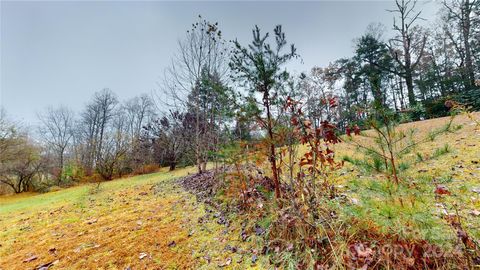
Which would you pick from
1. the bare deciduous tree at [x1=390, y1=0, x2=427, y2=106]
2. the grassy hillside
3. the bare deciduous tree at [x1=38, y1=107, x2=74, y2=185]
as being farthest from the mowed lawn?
the bare deciduous tree at [x1=38, y1=107, x2=74, y2=185]

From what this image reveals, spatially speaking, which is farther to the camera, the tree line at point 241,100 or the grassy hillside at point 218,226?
the tree line at point 241,100

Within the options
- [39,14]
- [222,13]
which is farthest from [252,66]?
[39,14]

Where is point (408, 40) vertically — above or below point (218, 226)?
above

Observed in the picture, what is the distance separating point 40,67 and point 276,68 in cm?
1621

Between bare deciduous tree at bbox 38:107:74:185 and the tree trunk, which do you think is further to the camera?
bare deciduous tree at bbox 38:107:74:185

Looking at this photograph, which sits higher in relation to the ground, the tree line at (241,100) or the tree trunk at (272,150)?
the tree line at (241,100)

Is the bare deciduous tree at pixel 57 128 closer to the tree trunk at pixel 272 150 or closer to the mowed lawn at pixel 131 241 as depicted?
the mowed lawn at pixel 131 241

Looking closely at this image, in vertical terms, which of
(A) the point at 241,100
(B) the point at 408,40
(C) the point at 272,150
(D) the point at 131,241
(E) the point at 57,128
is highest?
(B) the point at 408,40

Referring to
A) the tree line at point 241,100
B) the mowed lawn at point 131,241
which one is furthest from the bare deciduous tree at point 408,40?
the mowed lawn at point 131,241

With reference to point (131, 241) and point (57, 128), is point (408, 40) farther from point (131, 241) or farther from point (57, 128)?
point (57, 128)

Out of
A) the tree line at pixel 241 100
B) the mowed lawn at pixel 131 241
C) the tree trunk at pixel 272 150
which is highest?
the tree line at pixel 241 100

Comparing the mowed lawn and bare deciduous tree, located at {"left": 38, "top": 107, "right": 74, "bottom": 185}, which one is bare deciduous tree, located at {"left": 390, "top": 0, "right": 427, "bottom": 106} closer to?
the mowed lawn

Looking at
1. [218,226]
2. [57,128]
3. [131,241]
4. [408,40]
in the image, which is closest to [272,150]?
[218,226]

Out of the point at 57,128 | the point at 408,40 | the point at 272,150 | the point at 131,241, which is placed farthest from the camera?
the point at 57,128
